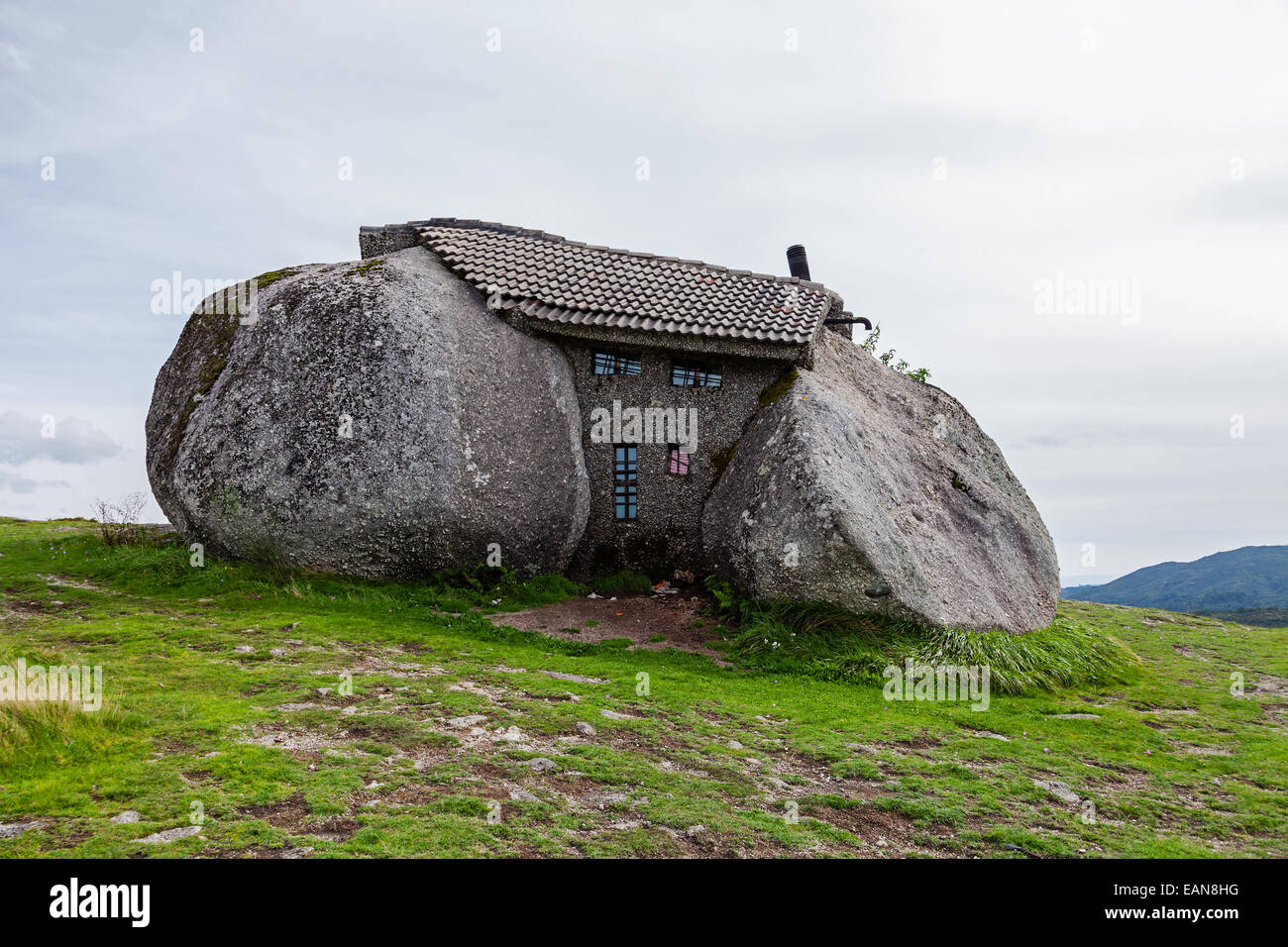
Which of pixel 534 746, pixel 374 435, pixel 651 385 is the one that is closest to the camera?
pixel 534 746

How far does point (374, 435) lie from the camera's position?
14.1 meters

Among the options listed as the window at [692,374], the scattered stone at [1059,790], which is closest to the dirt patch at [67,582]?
the window at [692,374]

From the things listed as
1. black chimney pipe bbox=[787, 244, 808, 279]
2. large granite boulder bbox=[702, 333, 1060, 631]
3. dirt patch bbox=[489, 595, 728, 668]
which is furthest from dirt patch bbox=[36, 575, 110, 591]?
black chimney pipe bbox=[787, 244, 808, 279]

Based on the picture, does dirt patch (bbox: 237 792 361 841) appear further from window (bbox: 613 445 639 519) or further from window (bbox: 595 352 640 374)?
window (bbox: 595 352 640 374)

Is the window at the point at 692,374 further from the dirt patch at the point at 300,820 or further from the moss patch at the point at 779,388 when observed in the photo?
the dirt patch at the point at 300,820

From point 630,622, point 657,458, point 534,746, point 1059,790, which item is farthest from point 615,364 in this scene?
point 1059,790

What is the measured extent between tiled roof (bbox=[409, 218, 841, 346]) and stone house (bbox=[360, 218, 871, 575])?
46mm

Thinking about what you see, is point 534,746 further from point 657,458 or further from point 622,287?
point 622,287

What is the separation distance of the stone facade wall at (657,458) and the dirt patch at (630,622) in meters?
1.28

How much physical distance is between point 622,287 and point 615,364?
6.41 ft

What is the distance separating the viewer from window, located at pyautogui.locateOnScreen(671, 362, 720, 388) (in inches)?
667

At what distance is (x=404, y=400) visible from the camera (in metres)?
14.3
